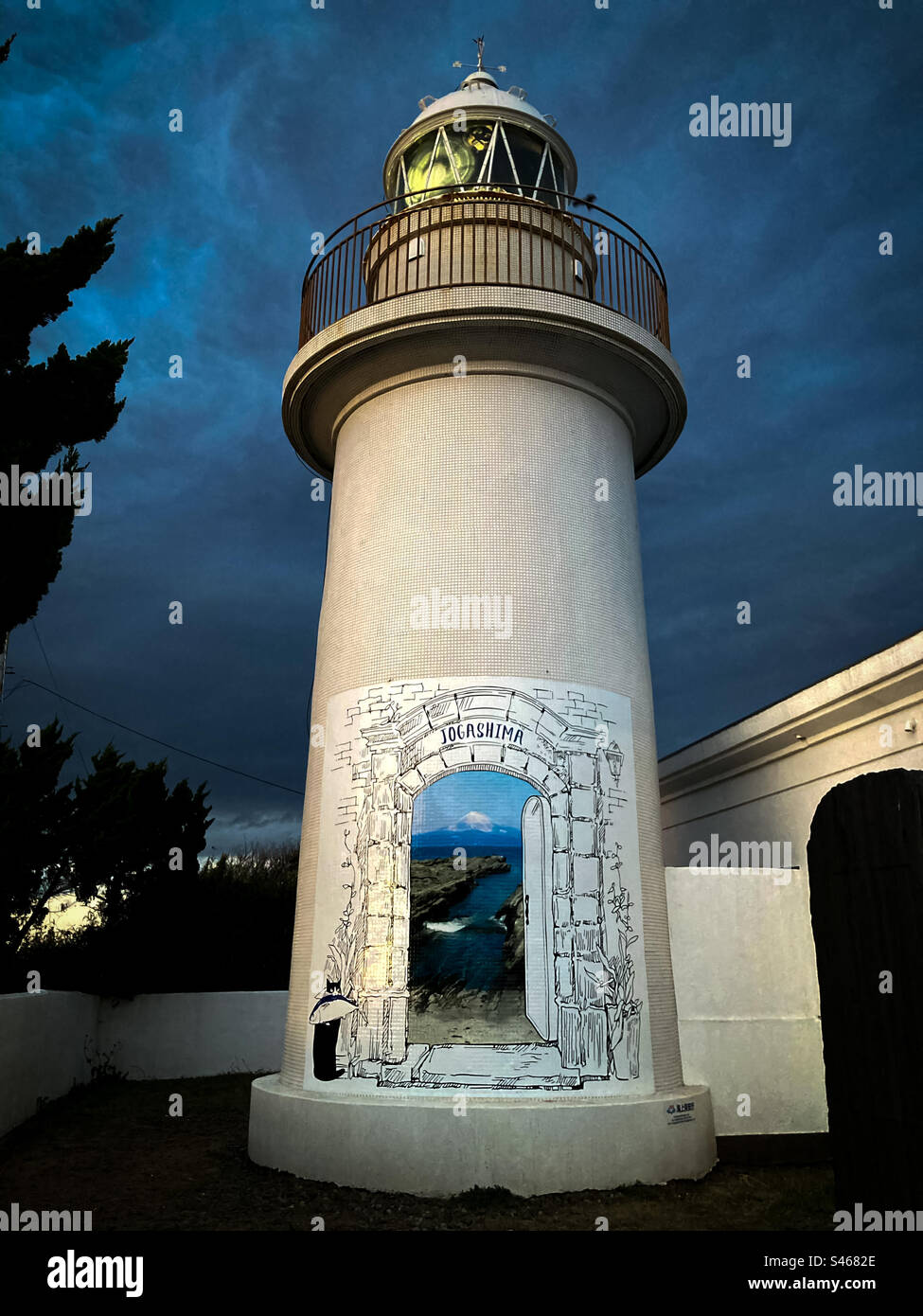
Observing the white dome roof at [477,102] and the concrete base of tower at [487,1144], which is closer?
the concrete base of tower at [487,1144]

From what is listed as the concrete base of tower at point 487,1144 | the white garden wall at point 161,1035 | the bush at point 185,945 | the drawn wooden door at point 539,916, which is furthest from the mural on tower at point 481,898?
the bush at point 185,945

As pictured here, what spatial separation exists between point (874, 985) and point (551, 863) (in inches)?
282

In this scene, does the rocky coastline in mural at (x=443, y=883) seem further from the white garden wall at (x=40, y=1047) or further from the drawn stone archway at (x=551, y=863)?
the white garden wall at (x=40, y=1047)

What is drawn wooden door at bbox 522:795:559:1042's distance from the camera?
27.7ft

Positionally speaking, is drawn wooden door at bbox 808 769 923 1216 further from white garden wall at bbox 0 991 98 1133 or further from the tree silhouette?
white garden wall at bbox 0 991 98 1133

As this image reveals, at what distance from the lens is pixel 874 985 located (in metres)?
1.81

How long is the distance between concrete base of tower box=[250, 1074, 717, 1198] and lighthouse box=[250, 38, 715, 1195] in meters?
0.02

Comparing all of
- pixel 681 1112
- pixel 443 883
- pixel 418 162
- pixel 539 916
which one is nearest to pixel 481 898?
pixel 443 883

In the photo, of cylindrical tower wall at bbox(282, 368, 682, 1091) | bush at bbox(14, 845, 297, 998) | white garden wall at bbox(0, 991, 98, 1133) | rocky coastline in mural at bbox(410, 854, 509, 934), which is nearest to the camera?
rocky coastline in mural at bbox(410, 854, 509, 934)

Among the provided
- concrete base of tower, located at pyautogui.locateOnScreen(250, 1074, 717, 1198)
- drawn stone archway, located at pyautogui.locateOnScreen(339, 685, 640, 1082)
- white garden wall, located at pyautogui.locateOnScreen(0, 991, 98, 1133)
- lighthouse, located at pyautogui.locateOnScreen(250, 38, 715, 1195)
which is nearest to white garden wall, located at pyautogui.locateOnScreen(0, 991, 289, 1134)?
white garden wall, located at pyautogui.locateOnScreen(0, 991, 98, 1133)

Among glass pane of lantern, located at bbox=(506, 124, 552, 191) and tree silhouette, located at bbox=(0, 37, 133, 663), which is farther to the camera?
glass pane of lantern, located at bbox=(506, 124, 552, 191)

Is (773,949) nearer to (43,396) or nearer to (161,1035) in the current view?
(43,396)

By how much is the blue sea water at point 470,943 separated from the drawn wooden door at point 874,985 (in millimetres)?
6829

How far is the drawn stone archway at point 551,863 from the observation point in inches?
337
